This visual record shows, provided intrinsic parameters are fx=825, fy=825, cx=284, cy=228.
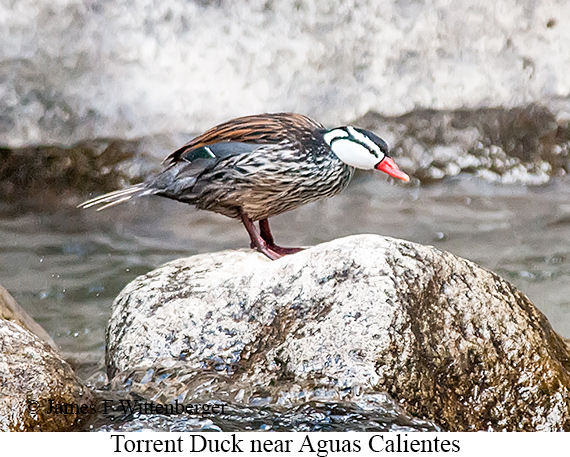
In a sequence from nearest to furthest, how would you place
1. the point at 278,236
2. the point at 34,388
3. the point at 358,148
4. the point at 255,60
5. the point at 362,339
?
the point at 34,388 → the point at 362,339 → the point at 358,148 → the point at 278,236 → the point at 255,60

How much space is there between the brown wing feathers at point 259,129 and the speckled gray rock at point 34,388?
1.40 m

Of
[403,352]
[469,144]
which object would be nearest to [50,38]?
[469,144]

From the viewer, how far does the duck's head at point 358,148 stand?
12.8ft

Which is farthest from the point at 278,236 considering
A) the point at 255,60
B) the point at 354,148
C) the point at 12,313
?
the point at 12,313

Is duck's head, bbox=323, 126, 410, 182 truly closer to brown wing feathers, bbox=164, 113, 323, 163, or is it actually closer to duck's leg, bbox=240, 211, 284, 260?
brown wing feathers, bbox=164, 113, 323, 163

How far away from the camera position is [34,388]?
2.98 meters

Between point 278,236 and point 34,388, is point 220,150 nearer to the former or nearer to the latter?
point 34,388

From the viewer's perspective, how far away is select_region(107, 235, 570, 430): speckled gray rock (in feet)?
10.2

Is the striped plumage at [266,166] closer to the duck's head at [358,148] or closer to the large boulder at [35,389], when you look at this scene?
the duck's head at [358,148]

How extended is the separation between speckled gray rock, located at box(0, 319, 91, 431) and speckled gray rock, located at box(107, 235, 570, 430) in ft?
1.08

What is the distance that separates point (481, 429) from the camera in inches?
122

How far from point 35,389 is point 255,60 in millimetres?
5166

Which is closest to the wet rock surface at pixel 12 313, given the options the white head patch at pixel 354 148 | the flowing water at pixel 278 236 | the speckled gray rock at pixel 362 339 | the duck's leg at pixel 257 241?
the flowing water at pixel 278 236

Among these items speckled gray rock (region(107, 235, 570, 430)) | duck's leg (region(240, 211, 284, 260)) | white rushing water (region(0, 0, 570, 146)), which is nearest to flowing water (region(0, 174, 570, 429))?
white rushing water (region(0, 0, 570, 146))
